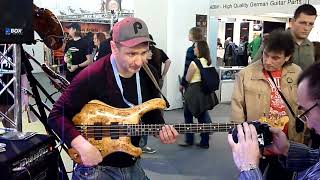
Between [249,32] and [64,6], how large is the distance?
15.3 ft

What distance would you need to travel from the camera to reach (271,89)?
2.36 meters

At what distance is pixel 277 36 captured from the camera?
2283 mm

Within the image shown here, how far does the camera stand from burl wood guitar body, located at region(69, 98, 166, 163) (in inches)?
71.2

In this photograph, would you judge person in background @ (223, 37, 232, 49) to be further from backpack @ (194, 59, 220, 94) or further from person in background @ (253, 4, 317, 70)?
person in background @ (253, 4, 317, 70)

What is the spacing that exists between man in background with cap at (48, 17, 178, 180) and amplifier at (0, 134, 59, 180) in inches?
3.5

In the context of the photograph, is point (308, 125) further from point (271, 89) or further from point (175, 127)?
point (271, 89)

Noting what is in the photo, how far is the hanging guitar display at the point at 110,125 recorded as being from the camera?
5.92ft

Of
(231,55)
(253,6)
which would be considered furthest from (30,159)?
(231,55)

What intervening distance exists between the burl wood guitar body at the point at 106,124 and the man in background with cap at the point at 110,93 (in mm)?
27

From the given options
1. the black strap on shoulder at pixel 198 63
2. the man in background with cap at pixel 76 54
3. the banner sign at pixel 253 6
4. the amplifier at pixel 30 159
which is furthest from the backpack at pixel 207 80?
the amplifier at pixel 30 159

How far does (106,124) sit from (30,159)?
16.2 inches

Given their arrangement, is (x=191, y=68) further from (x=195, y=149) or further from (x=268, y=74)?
(x=268, y=74)

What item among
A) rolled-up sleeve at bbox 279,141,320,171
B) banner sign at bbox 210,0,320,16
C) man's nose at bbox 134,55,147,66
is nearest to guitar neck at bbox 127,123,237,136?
man's nose at bbox 134,55,147,66

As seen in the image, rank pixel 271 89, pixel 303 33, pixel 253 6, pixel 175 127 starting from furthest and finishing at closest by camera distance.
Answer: pixel 253 6 < pixel 303 33 < pixel 271 89 < pixel 175 127
